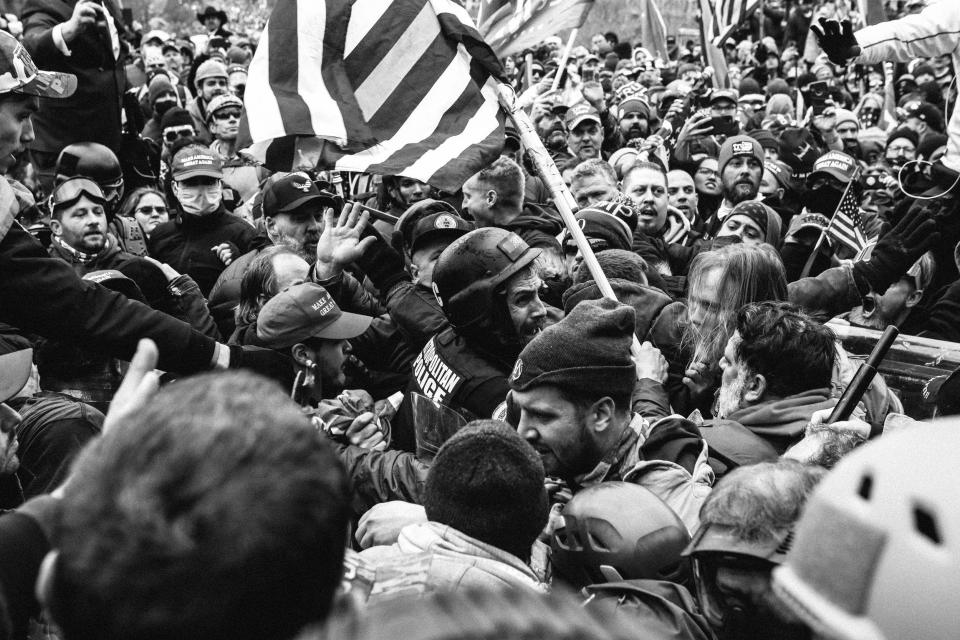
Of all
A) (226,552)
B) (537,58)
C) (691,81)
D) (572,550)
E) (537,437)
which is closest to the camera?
(226,552)

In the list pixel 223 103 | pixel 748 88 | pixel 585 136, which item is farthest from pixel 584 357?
pixel 748 88

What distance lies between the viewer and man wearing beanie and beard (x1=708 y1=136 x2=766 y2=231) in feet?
27.1

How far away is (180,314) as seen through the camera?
17.6 ft

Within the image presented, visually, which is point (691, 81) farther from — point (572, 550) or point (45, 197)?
point (572, 550)

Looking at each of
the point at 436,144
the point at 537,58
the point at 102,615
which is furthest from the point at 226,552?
the point at 537,58

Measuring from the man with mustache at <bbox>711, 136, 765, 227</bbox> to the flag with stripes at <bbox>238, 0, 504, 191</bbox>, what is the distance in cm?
386

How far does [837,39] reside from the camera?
6.20 meters

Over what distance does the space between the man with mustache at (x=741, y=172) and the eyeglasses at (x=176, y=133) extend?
15.1 ft

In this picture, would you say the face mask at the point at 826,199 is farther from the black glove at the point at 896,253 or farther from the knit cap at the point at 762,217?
the black glove at the point at 896,253

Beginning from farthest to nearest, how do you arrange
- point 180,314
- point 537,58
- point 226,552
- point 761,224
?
point 537,58, point 761,224, point 180,314, point 226,552

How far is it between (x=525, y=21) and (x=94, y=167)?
10.0 feet

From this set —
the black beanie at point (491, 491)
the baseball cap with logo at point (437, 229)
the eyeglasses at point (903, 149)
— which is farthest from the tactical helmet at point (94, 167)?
the eyeglasses at point (903, 149)

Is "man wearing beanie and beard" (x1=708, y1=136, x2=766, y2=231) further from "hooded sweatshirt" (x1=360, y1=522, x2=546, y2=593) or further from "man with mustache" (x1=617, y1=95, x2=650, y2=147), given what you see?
"hooded sweatshirt" (x1=360, y1=522, x2=546, y2=593)

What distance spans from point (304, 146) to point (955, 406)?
9.18 feet
